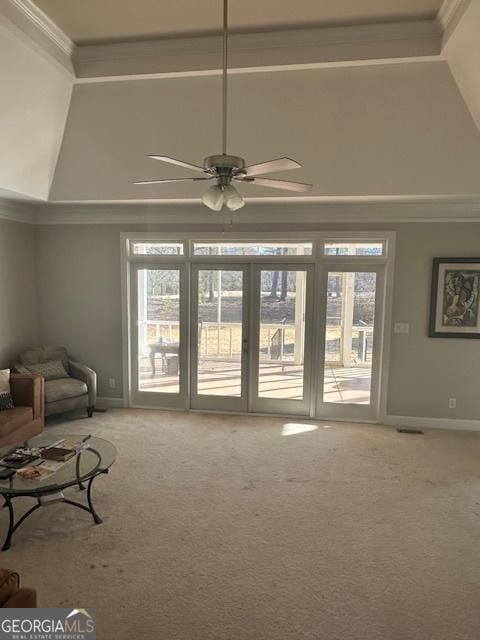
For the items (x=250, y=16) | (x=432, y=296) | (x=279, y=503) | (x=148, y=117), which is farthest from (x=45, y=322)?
(x=432, y=296)

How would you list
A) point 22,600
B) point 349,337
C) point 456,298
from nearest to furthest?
point 22,600 < point 456,298 < point 349,337

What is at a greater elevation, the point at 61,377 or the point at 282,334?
the point at 282,334

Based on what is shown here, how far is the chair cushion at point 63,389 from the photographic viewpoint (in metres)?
4.75

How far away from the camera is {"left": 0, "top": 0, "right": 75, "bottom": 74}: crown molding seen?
2838mm

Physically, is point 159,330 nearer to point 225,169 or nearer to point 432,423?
point 225,169

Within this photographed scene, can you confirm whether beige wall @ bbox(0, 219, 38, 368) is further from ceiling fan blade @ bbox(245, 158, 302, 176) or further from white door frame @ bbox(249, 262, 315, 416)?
ceiling fan blade @ bbox(245, 158, 302, 176)

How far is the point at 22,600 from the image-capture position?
5.16 ft

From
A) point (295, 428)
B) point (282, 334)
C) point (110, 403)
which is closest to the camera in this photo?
point (295, 428)

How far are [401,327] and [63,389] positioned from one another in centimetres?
415

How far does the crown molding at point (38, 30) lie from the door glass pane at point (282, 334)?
2977mm

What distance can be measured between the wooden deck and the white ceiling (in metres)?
3.58

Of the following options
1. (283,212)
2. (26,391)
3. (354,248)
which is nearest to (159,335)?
(26,391)

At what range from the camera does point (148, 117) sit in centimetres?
386

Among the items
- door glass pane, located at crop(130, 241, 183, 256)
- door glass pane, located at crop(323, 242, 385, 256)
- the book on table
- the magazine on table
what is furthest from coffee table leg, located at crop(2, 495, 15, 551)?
door glass pane, located at crop(323, 242, 385, 256)
